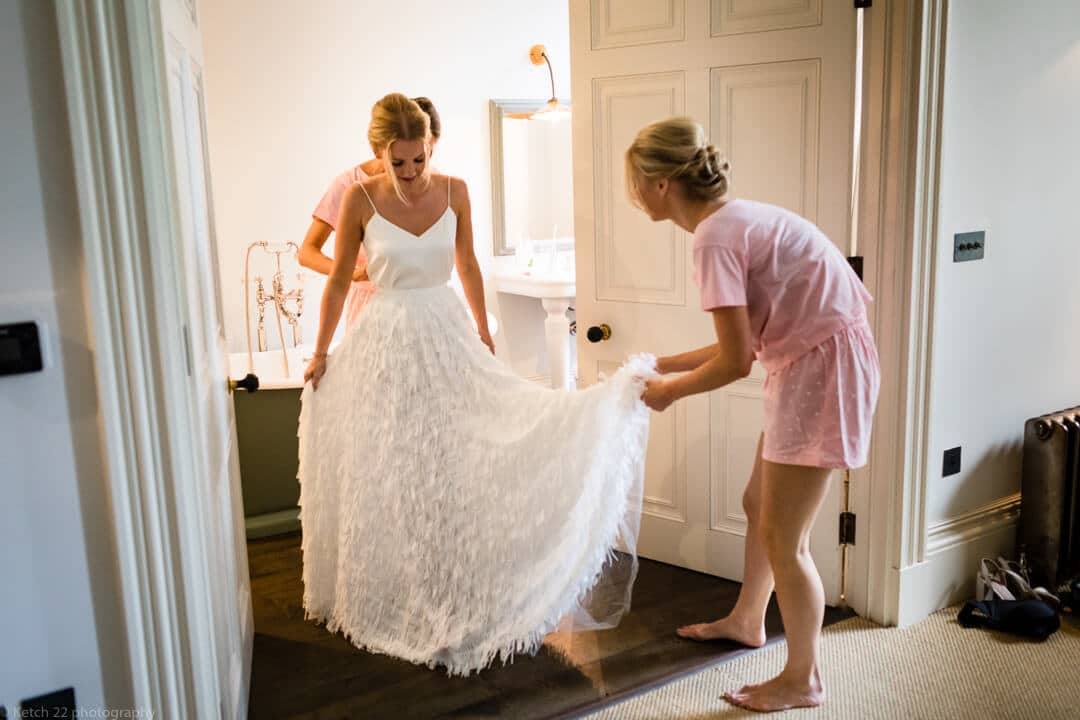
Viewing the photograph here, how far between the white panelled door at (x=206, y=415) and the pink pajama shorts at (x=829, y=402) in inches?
52.9

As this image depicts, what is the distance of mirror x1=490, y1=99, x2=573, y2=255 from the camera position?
537 centimetres

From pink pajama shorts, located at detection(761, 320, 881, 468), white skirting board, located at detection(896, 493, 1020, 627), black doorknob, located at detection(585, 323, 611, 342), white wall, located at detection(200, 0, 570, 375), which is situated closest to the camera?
pink pajama shorts, located at detection(761, 320, 881, 468)

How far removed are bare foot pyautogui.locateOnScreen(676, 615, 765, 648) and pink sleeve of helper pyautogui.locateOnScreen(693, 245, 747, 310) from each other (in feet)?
3.75

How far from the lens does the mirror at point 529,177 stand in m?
5.37

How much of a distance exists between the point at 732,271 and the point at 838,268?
298 millimetres

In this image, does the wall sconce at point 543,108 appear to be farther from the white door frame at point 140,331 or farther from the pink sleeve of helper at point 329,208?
the white door frame at point 140,331

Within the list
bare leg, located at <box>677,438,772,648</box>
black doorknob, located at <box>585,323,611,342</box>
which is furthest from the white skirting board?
black doorknob, located at <box>585,323,611,342</box>

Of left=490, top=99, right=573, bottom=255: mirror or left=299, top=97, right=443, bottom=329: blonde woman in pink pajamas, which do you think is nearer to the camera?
left=299, top=97, right=443, bottom=329: blonde woman in pink pajamas

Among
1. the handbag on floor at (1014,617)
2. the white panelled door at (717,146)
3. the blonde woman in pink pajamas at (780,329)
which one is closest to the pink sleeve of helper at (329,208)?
the white panelled door at (717,146)

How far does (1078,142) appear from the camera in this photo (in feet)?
10.7

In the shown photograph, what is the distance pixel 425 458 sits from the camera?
9.41 feet

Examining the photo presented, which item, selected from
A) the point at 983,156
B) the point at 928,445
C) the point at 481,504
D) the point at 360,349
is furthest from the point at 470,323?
the point at 983,156

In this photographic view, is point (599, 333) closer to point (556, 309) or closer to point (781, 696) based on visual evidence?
point (781, 696)

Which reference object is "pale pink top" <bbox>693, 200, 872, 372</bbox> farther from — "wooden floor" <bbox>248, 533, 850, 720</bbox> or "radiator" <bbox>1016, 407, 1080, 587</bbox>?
"radiator" <bbox>1016, 407, 1080, 587</bbox>
